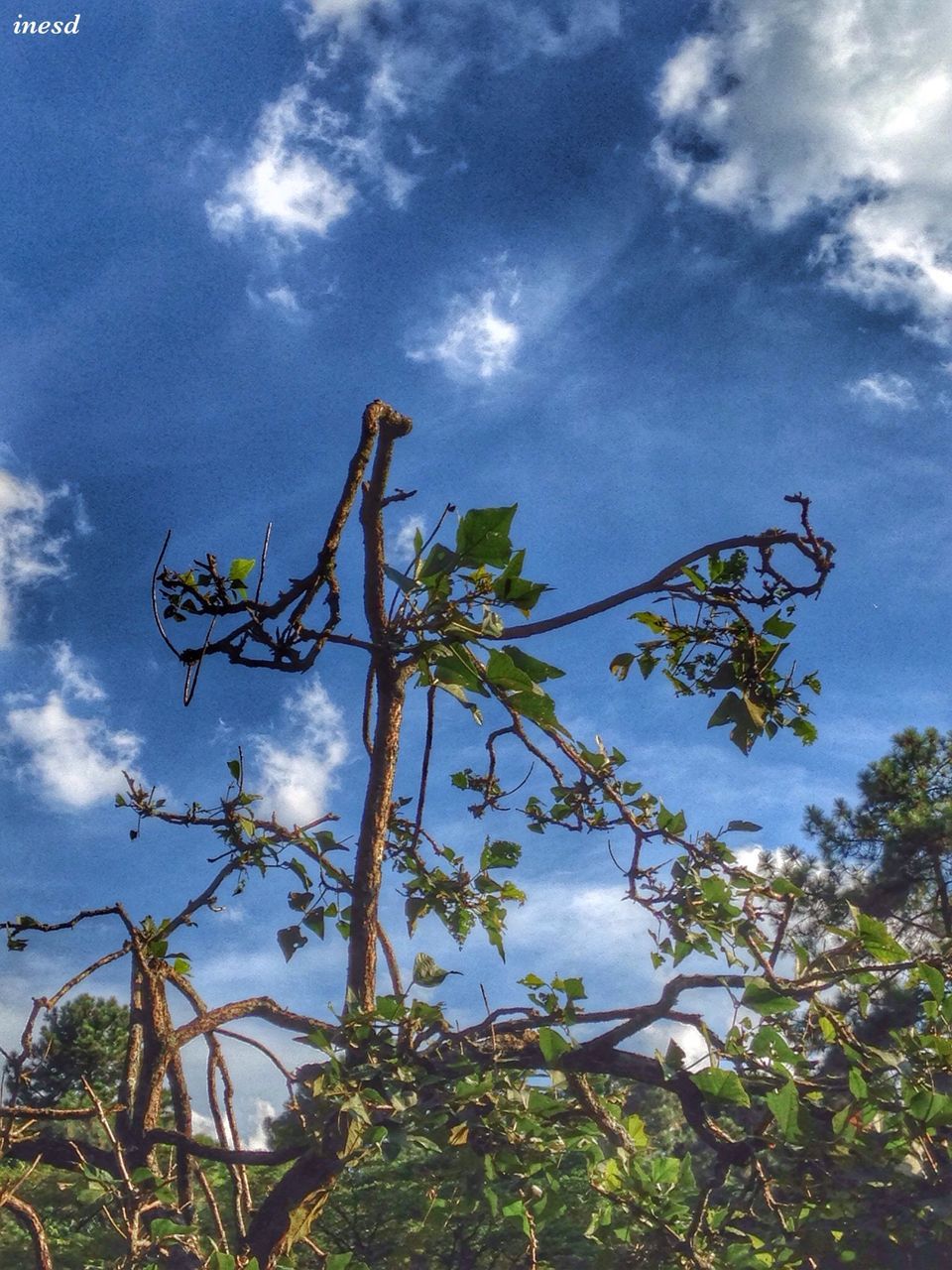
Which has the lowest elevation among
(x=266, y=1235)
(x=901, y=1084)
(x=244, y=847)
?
(x=266, y=1235)

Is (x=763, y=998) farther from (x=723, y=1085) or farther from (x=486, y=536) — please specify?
(x=486, y=536)

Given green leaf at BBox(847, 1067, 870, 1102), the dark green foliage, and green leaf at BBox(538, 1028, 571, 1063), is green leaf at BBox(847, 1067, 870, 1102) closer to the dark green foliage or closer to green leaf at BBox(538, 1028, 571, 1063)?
green leaf at BBox(538, 1028, 571, 1063)

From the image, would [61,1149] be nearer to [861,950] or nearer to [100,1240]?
[861,950]

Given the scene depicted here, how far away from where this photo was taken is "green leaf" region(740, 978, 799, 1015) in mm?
1668

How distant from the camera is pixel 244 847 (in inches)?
87.5

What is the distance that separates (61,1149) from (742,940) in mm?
1454

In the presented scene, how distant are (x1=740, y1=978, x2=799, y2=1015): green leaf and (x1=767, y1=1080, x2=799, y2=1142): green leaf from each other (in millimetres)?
120

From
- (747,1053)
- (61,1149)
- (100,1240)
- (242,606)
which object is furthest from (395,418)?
(100,1240)

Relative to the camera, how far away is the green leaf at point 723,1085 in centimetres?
159

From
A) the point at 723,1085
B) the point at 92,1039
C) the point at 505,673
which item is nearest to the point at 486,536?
the point at 505,673

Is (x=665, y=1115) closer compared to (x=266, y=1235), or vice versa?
(x=266, y=1235)

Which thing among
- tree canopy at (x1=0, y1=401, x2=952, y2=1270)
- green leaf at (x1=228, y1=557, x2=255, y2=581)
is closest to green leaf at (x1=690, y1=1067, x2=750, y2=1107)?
tree canopy at (x1=0, y1=401, x2=952, y2=1270)

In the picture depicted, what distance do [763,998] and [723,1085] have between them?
17 centimetres

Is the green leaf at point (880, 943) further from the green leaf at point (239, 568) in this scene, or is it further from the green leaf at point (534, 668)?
the green leaf at point (239, 568)
